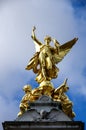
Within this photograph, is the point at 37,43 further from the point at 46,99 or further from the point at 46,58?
the point at 46,99

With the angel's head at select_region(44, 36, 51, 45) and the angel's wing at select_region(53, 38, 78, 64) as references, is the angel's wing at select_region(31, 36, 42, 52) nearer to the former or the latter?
the angel's head at select_region(44, 36, 51, 45)

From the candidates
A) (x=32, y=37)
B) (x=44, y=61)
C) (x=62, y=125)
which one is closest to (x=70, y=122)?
(x=62, y=125)

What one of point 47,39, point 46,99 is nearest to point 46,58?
point 47,39

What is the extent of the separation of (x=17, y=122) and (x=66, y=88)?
15.0 ft

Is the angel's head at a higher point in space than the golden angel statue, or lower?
higher

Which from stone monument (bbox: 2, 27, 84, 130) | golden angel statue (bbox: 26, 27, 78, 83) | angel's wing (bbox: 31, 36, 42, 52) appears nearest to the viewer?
stone monument (bbox: 2, 27, 84, 130)

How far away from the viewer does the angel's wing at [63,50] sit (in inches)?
1364

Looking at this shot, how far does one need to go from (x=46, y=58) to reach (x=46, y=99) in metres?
3.69

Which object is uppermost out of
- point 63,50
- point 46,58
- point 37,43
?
point 37,43

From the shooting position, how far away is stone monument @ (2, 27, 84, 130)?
29203 mm

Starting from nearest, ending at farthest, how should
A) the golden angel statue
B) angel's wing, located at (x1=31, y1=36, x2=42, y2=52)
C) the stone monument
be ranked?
1. the stone monument
2. the golden angel statue
3. angel's wing, located at (x1=31, y1=36, x2=42, y2=52)

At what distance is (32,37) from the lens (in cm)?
3544

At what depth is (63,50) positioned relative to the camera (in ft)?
116

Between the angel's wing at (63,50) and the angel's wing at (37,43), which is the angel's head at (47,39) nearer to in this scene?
the angel's wing at (37,43)
